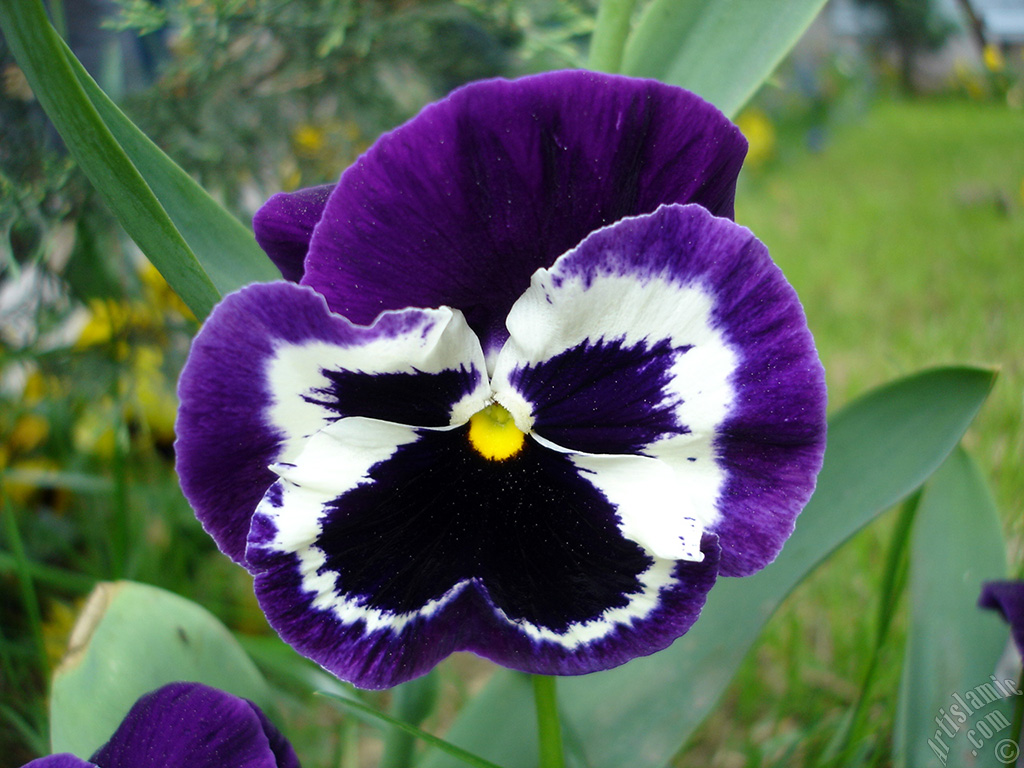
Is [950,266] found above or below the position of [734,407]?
below

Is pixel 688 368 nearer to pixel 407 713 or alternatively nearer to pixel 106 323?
pixel 407 713

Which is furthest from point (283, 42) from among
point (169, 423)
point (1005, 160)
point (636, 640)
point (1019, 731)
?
point (1005, 160)

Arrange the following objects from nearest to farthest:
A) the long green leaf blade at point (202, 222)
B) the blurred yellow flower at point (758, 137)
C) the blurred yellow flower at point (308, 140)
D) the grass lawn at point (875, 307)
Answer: the long green leaf blade at point (202, 222) < the grass lawn at point (875, 307) < the blurred yellow flower at point (308, 140) < the blurred yellow flower at point (758, 137)

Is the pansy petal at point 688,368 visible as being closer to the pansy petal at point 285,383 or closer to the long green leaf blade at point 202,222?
the pansy petal at point 285,383

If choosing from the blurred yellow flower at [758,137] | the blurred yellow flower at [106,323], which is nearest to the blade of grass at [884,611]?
the blurred yellow flower at [106,323]

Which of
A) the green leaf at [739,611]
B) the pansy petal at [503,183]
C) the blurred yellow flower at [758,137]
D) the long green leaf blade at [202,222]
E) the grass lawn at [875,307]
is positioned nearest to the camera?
A: the pansy petal at [503,183]

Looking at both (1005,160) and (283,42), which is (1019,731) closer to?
(283,42)
